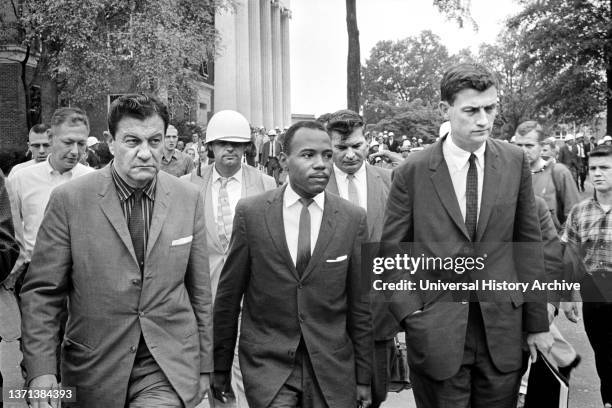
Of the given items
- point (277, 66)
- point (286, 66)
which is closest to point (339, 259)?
point (277, 66)

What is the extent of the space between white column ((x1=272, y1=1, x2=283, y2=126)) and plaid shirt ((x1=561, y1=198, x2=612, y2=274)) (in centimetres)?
6110

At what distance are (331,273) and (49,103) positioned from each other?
2507 centimetres

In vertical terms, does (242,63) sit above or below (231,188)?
above

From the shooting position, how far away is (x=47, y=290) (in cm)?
376

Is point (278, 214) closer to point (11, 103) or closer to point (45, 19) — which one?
point (45, 19)

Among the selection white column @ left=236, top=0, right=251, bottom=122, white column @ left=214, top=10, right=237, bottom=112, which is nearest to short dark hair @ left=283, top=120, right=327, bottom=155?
white column @ left=214, top=10, right=237, bottom=112

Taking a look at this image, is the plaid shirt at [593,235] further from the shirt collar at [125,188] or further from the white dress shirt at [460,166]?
the shirt collar at [125,188]

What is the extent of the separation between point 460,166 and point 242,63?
5006 centimetres

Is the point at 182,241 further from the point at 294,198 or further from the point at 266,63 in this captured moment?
the point at 266,63

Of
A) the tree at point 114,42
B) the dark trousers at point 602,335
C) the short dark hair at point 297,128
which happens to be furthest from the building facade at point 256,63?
the short dark hair at point 297,128

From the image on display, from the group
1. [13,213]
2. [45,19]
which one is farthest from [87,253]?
[45,19]

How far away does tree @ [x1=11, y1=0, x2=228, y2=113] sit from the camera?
21344 mm

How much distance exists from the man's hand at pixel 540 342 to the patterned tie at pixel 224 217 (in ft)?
9.33

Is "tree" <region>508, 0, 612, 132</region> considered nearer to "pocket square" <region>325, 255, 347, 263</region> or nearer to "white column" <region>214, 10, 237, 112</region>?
"white column" <region>214, 10, 237, 112</region>
